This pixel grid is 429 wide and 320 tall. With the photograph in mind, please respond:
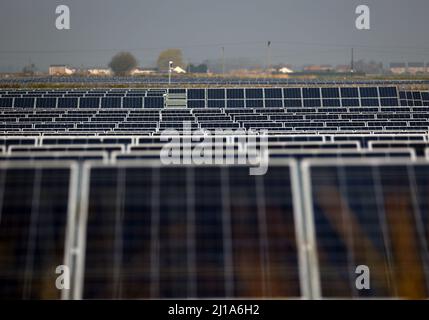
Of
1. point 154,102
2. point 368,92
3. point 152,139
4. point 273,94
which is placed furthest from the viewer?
point 154,102

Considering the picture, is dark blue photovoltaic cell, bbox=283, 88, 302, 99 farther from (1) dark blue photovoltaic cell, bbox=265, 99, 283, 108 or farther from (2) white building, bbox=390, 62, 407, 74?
(2) white building, bbox=390, 62, 407, 74

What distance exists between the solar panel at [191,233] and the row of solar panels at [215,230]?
1 centimetres

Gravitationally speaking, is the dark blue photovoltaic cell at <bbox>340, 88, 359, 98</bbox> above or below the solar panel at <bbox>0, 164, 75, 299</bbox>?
above

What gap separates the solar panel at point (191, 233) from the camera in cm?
584

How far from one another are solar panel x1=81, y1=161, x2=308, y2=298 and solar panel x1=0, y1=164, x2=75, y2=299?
403 mm

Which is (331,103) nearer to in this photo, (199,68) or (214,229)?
(214,229)

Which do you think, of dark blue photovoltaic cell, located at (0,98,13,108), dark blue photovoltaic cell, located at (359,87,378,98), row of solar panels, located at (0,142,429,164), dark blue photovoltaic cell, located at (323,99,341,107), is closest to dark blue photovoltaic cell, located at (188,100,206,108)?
dark blue photovoltaic cell, located at (323,99,341,107)

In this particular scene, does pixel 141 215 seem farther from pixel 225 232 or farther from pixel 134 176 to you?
pixel 225 232

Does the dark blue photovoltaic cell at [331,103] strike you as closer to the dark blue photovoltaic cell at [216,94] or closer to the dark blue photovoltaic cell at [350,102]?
the dark blue photovoltaic cell at [350,102]

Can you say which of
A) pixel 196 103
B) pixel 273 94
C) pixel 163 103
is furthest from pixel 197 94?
pixel 273 94

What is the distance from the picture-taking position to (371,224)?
6.12m

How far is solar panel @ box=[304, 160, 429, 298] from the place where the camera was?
230 inches

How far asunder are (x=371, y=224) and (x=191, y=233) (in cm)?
263

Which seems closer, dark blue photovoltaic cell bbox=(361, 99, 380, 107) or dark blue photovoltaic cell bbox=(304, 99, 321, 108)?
dark blue photovoltaic cell bbox=(304, 99, 321, 108)
